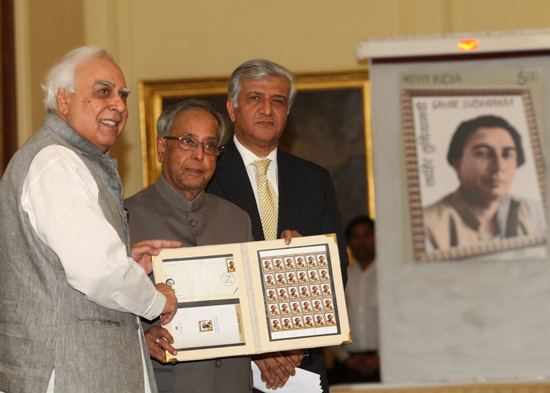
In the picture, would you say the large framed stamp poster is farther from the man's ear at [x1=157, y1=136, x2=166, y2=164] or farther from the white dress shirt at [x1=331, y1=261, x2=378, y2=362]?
the man's ear at [x1=157, y1=136, x2=166, y2=164]

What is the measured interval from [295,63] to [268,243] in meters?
Result: 3.69

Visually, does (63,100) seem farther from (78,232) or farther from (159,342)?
(159,342)

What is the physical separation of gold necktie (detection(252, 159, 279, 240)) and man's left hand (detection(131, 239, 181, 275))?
70 centimetres

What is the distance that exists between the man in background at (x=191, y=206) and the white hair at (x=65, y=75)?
56cm

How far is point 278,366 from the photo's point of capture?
11.0 feet

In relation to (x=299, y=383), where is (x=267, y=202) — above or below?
above

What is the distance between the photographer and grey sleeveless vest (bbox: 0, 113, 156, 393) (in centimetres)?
240

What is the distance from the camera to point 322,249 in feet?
9.90

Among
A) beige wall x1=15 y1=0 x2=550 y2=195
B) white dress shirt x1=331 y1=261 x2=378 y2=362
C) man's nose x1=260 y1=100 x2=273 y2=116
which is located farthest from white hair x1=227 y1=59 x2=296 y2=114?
white dress shirt x1=331 y1=261 x2=378 y2=362

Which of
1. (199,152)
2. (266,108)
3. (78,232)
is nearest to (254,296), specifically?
(199,152)

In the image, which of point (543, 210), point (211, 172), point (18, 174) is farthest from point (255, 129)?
point (543, 210)

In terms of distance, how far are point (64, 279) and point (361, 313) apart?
4328 mm

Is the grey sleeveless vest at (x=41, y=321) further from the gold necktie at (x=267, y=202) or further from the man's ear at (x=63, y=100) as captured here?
the gold necktie at (x=267, y=202)

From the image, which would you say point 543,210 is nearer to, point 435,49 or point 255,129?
point 435,49
